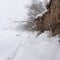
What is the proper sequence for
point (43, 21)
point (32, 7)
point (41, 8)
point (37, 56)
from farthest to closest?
point (32, 7), point (41, 8), point (43, 21), point (37, 56)

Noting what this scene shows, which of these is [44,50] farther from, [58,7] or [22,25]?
[22,25]

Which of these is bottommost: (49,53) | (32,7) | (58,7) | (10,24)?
(10,24)

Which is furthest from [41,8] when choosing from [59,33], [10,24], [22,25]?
[59,33]

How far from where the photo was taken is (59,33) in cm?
490

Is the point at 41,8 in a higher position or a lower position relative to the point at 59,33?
lower

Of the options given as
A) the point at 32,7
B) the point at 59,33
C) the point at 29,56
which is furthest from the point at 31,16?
the point at 29,56

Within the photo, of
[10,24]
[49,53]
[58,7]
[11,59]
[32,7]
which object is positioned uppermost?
[58,7]

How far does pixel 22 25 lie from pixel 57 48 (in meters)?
9.56

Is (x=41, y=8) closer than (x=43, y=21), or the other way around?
(x=43, y=21)

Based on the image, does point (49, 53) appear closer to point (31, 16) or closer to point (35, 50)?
point (35, 50)

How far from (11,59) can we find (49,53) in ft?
3.22

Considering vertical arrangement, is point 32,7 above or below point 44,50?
below

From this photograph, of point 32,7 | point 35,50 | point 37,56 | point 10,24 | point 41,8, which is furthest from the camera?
point 10,24

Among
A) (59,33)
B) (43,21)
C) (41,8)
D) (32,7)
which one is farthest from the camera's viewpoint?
(32,7)
